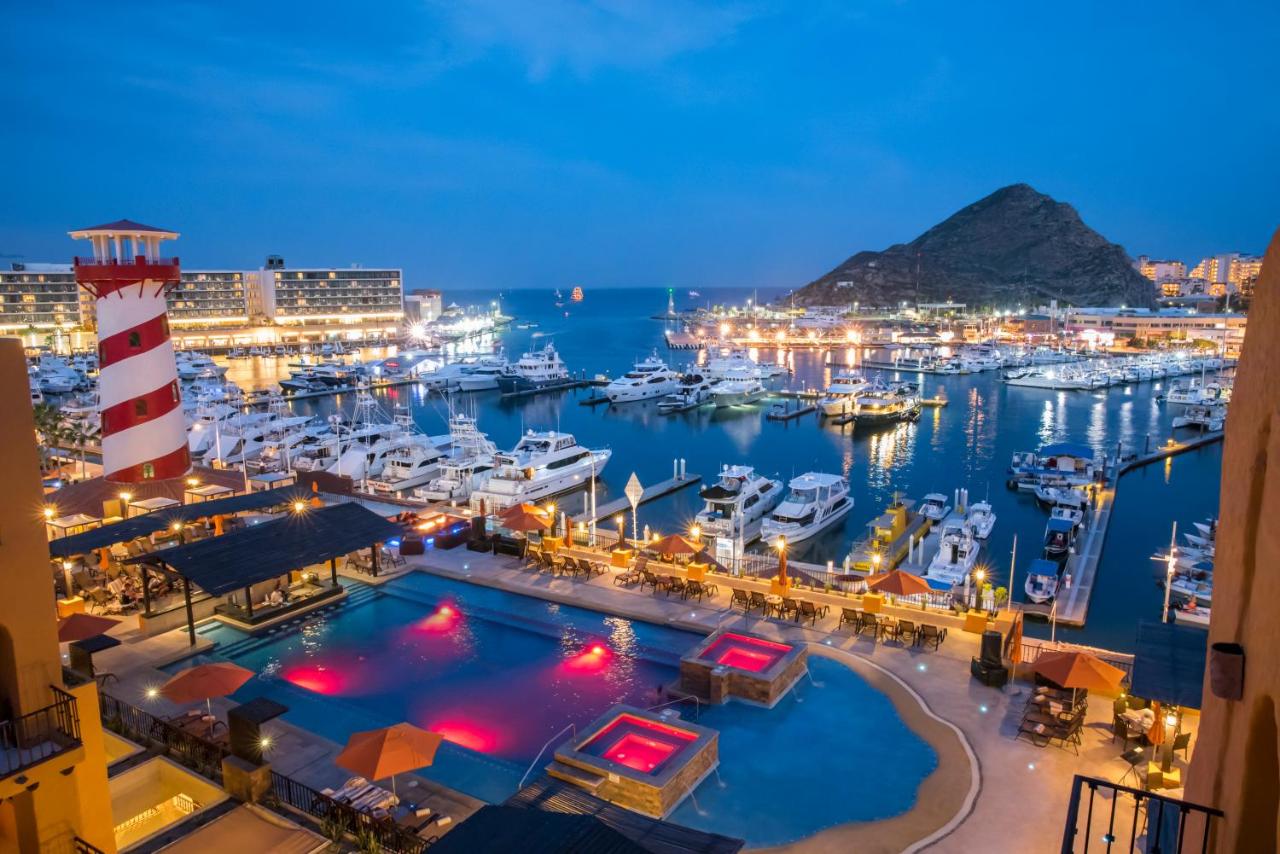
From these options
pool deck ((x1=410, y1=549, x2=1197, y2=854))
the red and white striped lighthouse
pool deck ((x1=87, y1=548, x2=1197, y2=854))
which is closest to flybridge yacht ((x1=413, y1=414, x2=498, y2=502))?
the red and white striped lighthouse

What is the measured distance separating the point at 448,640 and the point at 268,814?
25.8 ft

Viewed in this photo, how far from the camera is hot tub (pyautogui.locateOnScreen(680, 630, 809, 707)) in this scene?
51.8 feet

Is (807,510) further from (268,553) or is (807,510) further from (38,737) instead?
(38,737)

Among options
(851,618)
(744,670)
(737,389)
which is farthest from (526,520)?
(737,389)

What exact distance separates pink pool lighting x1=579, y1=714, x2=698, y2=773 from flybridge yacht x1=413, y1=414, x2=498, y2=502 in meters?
28.7

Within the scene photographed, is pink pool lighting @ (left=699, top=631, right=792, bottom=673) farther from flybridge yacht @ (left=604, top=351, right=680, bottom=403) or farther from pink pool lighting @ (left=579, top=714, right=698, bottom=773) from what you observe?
flybridge yacht @ (left=604, top=351, right=680, bottom=403)

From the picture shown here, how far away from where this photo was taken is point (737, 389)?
83.1 metres

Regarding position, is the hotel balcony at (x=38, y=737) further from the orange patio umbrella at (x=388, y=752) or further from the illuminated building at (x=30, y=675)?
the orange patio umbrella at (x=388, y=752)

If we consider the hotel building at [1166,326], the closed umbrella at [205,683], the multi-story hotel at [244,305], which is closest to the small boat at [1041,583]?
the closed umbrella at [205,683]

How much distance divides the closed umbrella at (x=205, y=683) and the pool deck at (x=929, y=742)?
3.89 ft

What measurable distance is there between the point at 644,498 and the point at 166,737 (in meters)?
33.4

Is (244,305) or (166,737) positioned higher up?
(244,305)

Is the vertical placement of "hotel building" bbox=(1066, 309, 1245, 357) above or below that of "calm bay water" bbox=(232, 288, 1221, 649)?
above

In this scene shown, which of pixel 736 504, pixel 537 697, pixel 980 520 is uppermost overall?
pixel 537 697
